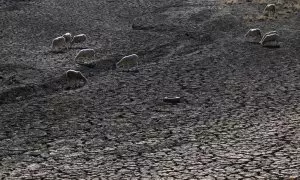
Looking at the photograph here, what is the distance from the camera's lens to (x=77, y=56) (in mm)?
11117

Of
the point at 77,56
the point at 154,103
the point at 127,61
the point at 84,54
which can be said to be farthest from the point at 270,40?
the point at 154,103

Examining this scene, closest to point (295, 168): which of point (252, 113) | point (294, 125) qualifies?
point (294, 125)

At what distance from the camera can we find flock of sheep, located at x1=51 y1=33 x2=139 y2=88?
31.2ft

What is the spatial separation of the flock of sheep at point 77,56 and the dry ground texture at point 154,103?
0.23 meters

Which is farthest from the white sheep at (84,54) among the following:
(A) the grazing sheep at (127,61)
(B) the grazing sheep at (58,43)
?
(B) the grazing sheep at (58,43)

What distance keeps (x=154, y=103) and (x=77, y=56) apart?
3.61m

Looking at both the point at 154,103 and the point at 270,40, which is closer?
the point at 154,103

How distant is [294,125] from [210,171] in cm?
190

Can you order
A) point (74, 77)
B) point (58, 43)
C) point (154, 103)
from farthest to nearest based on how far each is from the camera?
1. point (58, 43)
2. point (74, 77)
3. point (154, 103)

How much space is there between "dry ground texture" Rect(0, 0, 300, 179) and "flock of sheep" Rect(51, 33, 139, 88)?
233mm

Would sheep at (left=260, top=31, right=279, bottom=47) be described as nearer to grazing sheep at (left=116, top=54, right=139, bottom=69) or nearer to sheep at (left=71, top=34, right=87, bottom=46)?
grazing sheep at (left=116, top=54, right=139, bottom=69)

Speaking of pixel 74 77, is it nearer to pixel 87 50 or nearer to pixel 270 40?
pixel 87 50

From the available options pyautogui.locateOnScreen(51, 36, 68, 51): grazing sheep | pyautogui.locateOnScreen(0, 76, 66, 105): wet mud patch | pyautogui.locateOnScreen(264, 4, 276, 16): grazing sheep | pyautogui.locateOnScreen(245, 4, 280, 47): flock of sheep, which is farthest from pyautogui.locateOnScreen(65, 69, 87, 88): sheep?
pyautogui.locateOnScreen(264, 4, 276, 16): grazing sheep

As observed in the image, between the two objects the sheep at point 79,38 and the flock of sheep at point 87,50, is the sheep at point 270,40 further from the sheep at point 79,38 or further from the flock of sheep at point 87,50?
the sheep at point 79,38
